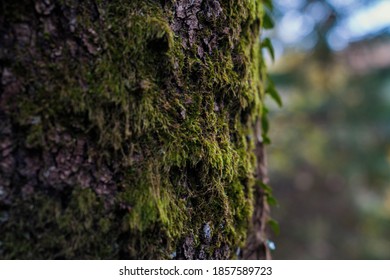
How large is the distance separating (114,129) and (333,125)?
5216mm

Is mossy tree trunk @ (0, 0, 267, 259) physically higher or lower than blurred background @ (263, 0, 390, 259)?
lower

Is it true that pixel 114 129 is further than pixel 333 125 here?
No

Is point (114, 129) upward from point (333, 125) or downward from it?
downward

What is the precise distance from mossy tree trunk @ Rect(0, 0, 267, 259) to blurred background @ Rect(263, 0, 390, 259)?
4602 mm

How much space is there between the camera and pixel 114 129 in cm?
70

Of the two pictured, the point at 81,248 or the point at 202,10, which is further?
the point at 202,10

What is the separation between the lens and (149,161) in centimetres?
73

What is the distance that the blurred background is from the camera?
204 inches

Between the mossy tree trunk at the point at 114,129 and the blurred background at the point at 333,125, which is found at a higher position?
the blurred background at the point at 333,125

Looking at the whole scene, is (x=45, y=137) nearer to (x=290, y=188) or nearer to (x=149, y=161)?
(x=149, y=161)

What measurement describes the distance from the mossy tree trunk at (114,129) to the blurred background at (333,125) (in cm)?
460

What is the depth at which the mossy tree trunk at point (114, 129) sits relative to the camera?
2.11 feet

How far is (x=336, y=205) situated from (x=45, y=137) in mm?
6220
